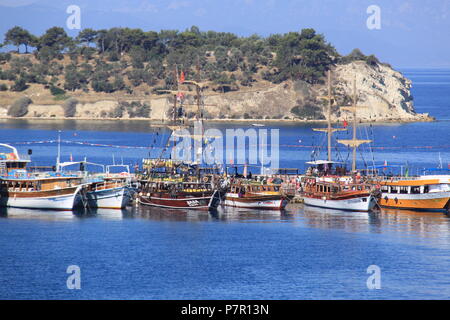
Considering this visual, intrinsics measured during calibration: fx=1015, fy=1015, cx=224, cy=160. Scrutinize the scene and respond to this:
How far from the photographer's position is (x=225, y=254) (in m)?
78.4

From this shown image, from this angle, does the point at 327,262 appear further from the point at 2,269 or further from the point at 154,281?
the point at 2,269

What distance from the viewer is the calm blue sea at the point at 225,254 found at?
67688mm

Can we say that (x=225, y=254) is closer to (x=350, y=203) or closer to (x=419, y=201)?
(x=350, y=203)

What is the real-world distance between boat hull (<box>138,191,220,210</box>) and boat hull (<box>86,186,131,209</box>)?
301cm

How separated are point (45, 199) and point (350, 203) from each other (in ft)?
98.7

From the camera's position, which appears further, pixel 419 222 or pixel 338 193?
pixel 338 193

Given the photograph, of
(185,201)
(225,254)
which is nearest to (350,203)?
(185,201)

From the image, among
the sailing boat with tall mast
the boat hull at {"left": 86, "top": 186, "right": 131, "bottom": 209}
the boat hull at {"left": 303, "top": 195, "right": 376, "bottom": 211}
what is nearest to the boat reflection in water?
the boat hull at {"left": 303, "top": 195, "right": 376, "bottom": 211}

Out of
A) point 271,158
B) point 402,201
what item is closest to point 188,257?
point 402,201

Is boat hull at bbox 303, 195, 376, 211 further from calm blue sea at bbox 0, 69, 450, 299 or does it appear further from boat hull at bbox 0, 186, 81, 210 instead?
boat hull at bbox 0, 186, 81, 210

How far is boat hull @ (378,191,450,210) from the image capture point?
10088 centimetres

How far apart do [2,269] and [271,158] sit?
8317cm

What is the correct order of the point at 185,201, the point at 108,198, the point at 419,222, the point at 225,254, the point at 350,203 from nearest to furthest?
the point at 225,254 < the point at 419,222 < the point at 185,201 < the point at 108,198 < the point at 350,203

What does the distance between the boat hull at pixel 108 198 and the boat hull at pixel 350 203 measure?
19739 millimetres
